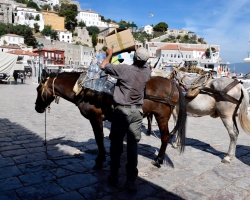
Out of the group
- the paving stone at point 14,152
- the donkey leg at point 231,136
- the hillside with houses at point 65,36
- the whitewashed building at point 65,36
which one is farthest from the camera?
the whitewashed building at point 65,36

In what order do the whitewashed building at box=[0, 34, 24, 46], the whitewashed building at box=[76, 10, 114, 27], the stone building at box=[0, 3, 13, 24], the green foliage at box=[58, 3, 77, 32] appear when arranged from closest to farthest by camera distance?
the whitewashed building at box=[0, 34, 24, 46] < the stone building at box=[0, 3, 13, 24] < the green foliage at box=[58, 3, 77, 32] < the whitewashed building at box=[76, 10, 114, 27]

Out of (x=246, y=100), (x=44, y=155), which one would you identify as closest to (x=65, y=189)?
(x=44, y=155)

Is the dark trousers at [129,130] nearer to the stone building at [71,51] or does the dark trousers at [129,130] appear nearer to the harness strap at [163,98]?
the harness strap at [163,98]

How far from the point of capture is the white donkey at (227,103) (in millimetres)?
4984

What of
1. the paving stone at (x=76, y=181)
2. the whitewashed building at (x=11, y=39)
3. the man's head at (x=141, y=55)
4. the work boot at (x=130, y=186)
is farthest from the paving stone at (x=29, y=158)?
the whitewashed building at (x=11, y=39)

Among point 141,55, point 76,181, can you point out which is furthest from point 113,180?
point 141,55

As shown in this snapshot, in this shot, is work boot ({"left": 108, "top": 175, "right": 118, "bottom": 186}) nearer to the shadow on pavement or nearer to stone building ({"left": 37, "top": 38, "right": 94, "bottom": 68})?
the shadow on pavement

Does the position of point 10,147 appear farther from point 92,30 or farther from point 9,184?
point 92,30

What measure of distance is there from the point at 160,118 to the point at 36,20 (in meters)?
108

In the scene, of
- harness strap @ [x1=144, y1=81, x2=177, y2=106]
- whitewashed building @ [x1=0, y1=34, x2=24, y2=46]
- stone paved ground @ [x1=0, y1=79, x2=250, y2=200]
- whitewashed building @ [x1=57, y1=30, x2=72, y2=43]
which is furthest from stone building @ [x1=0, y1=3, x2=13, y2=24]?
harness strap @ [x1=144, y1=81, x2=177, y2=106]

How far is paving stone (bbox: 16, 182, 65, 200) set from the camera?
3.21 meters

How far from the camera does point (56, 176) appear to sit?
385 centimetres

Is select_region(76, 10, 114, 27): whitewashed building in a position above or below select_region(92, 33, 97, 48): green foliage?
above

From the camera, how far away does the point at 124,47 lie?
3861 millimetres
